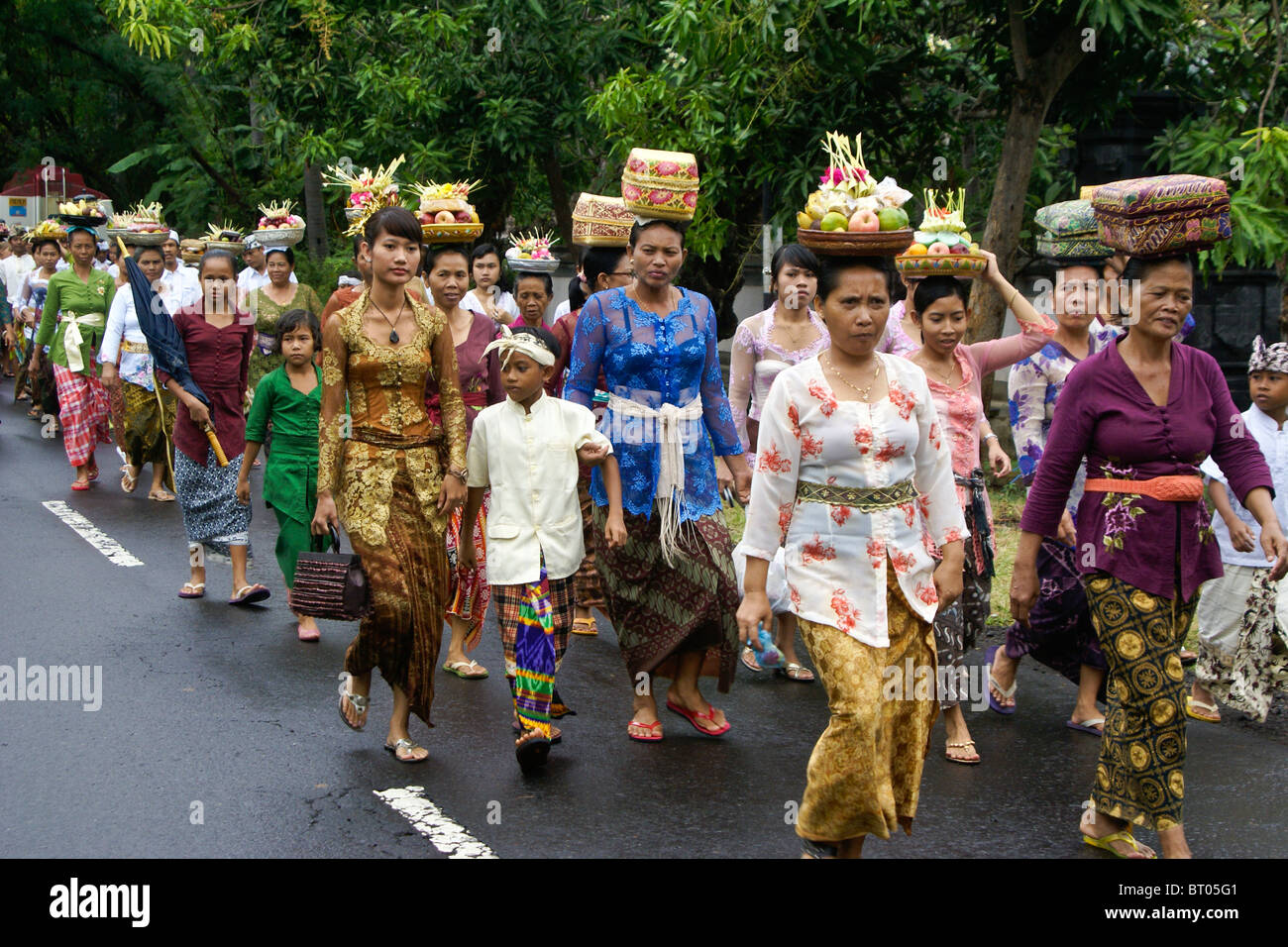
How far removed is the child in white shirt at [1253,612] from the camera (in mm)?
6637

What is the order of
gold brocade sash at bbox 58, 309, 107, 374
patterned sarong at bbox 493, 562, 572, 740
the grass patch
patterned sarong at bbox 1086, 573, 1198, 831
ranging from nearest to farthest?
patterned sarong at bbox 1086, 573, 1198, 831 → patterned sarong at bbox 493, 562, 572, 740 → the grass patch → gold brocade sash at bbox 58, 309, 107, 374

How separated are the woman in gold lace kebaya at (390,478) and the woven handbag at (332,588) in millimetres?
61

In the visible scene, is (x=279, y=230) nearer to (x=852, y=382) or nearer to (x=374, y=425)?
(x=374, y=425)

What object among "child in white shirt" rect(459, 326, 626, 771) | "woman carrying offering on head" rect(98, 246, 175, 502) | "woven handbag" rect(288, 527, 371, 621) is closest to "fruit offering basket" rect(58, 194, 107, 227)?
"woman carrying offering on head" rect(98, 246, 175, 502)

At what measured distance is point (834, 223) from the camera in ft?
15.0

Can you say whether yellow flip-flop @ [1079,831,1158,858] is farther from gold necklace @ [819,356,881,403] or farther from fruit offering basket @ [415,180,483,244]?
fruit offering basket @ [415,180,483,244]

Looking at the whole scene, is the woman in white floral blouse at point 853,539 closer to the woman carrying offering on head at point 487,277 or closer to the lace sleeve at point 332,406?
the lace sleeve at point 332,406

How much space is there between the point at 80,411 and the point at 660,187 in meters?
8.54

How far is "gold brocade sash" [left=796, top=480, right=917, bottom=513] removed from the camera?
452cm

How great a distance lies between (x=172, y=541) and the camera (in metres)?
10.5

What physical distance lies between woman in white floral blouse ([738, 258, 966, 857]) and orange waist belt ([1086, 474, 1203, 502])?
2.53 feet

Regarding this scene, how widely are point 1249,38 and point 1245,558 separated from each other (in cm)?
609

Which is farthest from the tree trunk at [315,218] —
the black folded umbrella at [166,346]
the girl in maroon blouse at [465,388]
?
the girl in maroon blouse at [465,388]

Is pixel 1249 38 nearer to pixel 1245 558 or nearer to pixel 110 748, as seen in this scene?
pixel 1245 558
